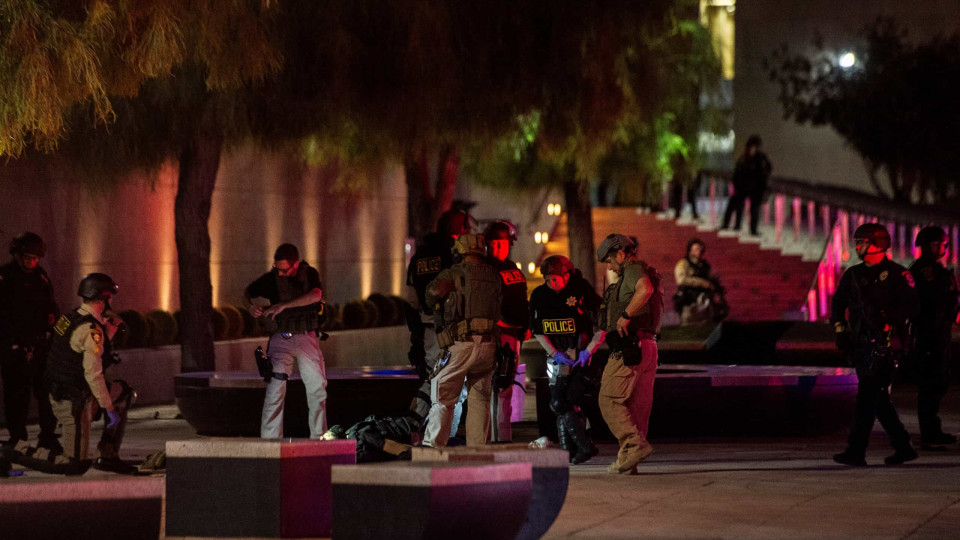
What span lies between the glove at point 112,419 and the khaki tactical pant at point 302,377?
1.87 meters

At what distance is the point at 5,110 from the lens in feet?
39.3

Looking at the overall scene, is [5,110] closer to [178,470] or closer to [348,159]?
[178,470]

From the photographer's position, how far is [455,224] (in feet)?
42.2

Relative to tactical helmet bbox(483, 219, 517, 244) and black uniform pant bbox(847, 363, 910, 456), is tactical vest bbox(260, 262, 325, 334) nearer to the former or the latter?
tactical helmet bbox(483, 219, 517, 244)

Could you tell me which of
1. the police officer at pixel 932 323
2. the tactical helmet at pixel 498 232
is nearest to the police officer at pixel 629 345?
the tactical helmet at pixel 498 232

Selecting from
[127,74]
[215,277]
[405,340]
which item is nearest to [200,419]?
[127,74]

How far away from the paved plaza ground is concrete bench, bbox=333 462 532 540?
1266mm

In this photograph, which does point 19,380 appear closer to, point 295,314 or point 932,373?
point 295,314

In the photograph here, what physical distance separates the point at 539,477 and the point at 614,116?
12165 mm

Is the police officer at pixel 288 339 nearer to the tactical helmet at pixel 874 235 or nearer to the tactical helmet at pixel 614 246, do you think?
the tactical helmet at pixel 614 246

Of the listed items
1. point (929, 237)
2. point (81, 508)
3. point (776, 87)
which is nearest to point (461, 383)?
point (81, 508)

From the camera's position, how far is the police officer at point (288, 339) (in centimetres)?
1340

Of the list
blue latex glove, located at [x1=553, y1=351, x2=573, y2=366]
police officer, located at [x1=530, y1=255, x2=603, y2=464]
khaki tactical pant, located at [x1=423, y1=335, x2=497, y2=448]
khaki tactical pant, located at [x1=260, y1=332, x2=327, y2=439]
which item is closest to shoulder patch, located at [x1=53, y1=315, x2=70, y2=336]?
khaki tactical pant, located at [x1=260, y1=332, x2=327, y2=439]

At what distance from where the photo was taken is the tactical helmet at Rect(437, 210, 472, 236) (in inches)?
507
